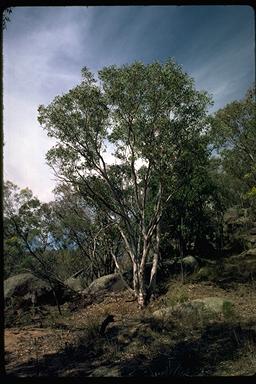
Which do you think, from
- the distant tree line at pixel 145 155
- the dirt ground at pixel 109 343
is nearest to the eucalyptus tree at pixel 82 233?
the distant tree line at pixel 145 155

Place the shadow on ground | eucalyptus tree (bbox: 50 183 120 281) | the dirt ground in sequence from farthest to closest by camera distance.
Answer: eucalyptus tree (bbox: 50 183 120 281) < the dirt ground < the shadow on ground

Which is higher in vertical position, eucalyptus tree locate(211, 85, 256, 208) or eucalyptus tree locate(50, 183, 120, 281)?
eucalyptus tree locate(211, 85, 256, 208)

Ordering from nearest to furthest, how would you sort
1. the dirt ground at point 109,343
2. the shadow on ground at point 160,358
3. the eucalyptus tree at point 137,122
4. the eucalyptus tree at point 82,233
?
1. the shadow on ground at point 160,358
2. the dirt ground at point 109,343
3. the eucalyptus tree at point 137,122
4. the eucalyptus tree at point 82,233

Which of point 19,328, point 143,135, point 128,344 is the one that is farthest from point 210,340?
point 143,135

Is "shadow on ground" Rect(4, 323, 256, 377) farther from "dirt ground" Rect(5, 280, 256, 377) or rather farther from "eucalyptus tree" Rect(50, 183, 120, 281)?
"eucalyptus tree" Rect(50, 183, 120, 281)

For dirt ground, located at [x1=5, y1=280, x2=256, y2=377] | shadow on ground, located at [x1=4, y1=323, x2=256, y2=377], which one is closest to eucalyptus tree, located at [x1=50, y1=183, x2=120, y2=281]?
dirt ground, located at [x1=5, y1=280, x2=256, y2=377]

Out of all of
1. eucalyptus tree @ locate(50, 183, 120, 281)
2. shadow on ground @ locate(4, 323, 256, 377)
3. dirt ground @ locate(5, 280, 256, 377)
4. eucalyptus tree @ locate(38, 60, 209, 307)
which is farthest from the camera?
eucalyptus tree @ locate(50, 183, 120, 281)

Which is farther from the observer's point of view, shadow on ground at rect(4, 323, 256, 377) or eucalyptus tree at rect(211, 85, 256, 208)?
eucalyptus tree at rect(211, 85, 256, 208)

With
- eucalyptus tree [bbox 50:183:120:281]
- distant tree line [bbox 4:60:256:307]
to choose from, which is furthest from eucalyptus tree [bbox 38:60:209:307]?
eucalyptus tree [bbox 50:183:120:281]

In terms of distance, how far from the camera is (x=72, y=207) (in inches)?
1182

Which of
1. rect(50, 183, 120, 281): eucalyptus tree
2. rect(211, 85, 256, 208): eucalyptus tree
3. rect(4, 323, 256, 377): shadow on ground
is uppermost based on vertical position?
rect(211, 85, 256, 208): eucalyptus tree

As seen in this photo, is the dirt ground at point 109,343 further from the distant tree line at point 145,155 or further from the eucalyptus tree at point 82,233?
the eucalyptus tree at point 82,233

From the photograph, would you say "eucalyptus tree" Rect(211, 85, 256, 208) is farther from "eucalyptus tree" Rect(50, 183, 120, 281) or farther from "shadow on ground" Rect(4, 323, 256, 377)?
"shadow on ground" Rect(4, 323, 256, 377)

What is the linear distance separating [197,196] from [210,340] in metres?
14.2
